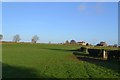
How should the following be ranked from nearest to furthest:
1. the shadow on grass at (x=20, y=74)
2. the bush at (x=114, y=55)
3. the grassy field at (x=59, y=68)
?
the shadow on grass at (x=20, y=74) → the grassy field at (x=59, y=68) → the bush at (x=114, y=55)

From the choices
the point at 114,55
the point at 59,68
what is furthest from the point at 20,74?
the point at 114,55

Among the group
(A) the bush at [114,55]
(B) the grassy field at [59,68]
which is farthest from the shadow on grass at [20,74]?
(A) the bush at [114,55]

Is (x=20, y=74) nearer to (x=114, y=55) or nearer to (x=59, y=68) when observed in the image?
(x=59, y=68)

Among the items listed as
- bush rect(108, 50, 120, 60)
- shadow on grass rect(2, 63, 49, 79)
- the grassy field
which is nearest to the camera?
shadow on grass rect(2, 63, 49, 79)

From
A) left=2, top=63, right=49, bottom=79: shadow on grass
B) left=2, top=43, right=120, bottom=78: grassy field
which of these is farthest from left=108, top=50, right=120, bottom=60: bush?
left=2, top=63, right=49, bottom=79: shadow on grass

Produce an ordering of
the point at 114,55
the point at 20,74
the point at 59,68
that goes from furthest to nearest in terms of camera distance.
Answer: the point at 114,55, the point at 59,68, the point at 20,74

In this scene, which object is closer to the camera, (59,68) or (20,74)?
(20,74)

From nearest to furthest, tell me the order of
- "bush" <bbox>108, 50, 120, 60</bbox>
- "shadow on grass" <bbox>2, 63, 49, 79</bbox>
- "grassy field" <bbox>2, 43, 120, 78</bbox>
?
"shadow on grass" <bbox>2, 63, 49, 79</bbox>, "grassy field" <bbox>2, 43, 120, 78</bbox>, "bush" <bbox>108, 50, 120, 60</bbox>

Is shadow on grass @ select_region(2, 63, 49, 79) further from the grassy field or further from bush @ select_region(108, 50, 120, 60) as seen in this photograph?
bush @ select_region(108, 50, 120, 60)

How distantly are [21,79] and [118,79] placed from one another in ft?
18.6

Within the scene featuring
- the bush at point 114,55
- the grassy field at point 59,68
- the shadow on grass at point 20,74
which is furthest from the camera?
the bush at point 114,55

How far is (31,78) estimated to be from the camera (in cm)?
1647

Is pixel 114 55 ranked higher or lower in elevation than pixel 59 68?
higher

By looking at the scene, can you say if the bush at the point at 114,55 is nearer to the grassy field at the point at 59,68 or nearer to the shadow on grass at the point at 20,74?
the grassy field at the point at 59,68
